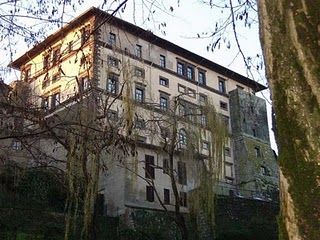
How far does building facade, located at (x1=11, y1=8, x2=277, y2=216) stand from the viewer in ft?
45.4

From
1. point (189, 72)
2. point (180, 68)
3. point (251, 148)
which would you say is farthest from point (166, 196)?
point (251, 148)

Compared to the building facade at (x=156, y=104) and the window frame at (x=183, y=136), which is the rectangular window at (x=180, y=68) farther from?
the window frame at (x=183, y=136)

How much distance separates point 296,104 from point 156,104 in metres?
12.6

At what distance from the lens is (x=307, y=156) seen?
2.33 metres

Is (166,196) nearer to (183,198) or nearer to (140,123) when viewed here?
(183,198)

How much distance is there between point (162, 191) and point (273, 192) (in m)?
11.0

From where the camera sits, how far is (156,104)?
15.0 metres

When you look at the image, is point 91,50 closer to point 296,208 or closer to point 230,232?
point 296,208

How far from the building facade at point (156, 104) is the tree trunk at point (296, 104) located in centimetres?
527

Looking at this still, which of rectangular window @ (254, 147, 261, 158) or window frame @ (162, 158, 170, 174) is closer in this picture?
window frame @ (162, 158, 170, 174)

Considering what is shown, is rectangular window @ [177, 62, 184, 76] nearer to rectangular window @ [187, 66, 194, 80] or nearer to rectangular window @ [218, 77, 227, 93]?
rectangular window @ [187, 66, 194, 80]

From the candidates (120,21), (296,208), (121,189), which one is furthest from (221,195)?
(296,208)

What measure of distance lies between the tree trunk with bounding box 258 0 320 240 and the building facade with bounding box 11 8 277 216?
527cm

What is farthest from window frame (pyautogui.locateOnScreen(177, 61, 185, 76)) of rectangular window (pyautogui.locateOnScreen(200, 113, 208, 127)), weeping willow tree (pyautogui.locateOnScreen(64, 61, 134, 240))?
weeping willow tree (pyautogui.locateOnScreen(64, 61, 134, 240))
